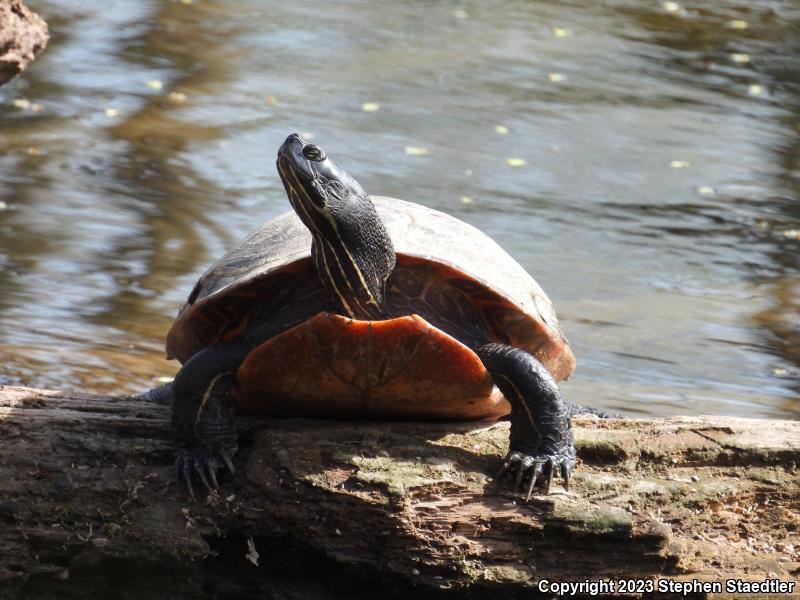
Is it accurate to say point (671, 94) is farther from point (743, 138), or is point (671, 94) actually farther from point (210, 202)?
point (210, 202)

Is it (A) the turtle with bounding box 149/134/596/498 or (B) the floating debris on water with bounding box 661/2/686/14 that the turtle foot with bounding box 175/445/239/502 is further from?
(B) the floating debris on water with bounding box 661/2/686/14

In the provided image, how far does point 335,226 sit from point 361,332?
0.54 metres

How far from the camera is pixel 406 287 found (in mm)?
3799

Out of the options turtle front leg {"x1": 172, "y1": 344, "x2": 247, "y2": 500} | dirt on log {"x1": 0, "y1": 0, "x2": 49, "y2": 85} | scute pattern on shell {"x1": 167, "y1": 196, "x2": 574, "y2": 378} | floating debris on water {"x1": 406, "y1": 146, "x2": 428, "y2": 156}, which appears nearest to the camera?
turtle front leg {"x1": 172, "y1": 344, "x2": 247, "y2": 500}

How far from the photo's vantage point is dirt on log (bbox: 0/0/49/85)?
195 inches

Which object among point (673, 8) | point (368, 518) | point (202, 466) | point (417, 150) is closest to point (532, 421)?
point (368, 518)

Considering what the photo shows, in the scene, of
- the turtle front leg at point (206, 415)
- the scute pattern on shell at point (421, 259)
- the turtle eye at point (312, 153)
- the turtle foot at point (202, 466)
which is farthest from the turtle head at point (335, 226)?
the turtle foot at point (202, 466)

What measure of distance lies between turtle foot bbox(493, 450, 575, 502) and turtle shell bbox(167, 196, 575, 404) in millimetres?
619

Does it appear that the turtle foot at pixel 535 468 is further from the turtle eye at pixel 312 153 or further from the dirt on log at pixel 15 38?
the dirt on log at pixel 15 38

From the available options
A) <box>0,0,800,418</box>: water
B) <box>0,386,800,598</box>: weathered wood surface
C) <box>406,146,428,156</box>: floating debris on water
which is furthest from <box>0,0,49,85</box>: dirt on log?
<box>406,146,428,156</box>: floating debris on water

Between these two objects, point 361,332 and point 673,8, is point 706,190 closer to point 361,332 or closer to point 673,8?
point 673,8

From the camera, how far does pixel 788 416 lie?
571 cm

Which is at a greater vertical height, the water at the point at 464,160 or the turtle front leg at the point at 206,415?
the turtle front leg at the point at 206,415

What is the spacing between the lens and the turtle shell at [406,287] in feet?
12.1
